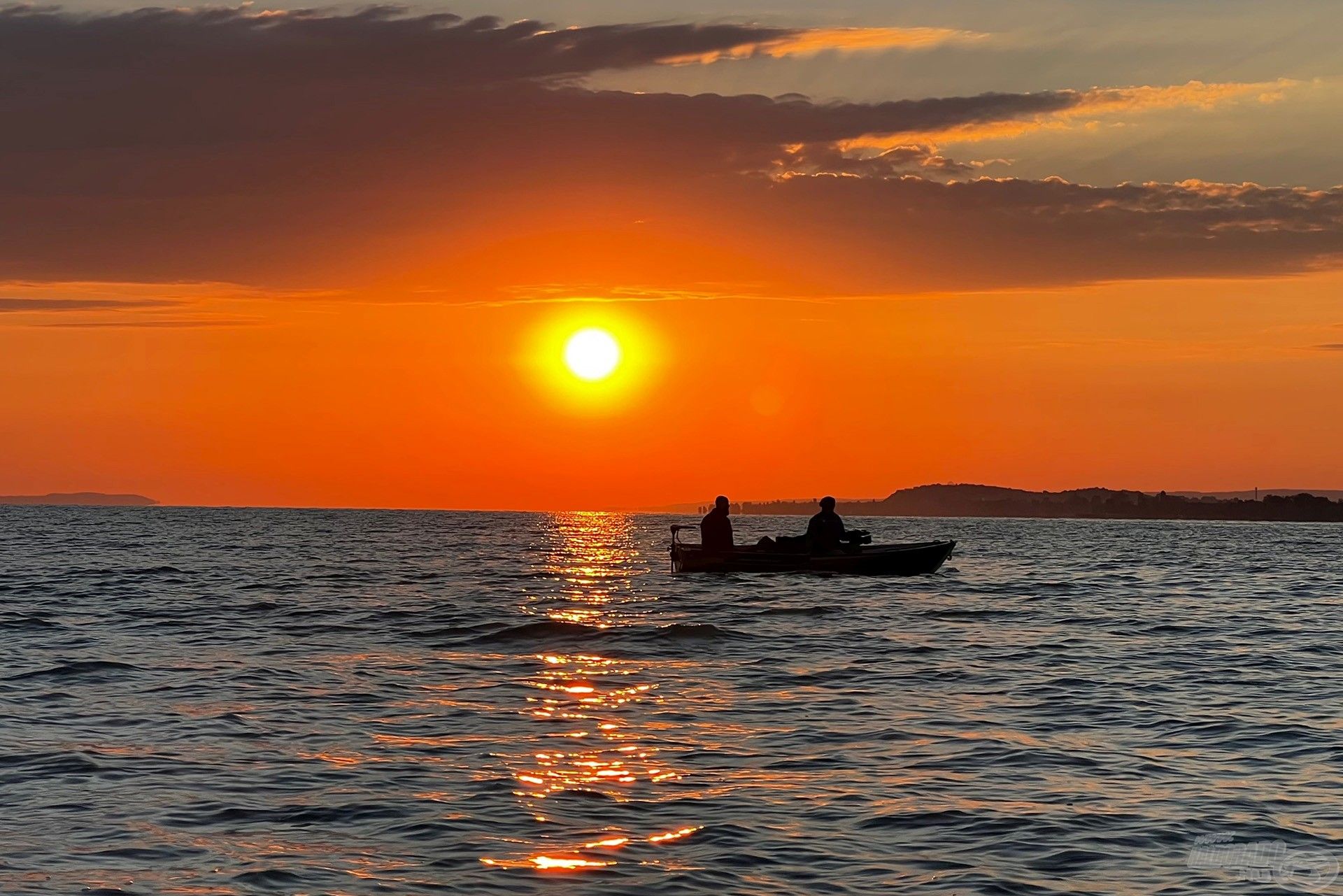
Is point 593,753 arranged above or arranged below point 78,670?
below

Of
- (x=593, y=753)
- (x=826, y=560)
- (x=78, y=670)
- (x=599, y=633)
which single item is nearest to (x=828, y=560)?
(x=826, y=560)

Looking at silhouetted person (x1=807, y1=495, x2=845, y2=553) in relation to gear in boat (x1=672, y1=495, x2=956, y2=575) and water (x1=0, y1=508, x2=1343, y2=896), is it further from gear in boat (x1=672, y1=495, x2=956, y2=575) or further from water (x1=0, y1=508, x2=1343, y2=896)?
water (x1=0, y1=508, x2=1343, y2=896)

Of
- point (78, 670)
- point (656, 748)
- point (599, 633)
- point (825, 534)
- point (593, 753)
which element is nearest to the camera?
point (593, 753)

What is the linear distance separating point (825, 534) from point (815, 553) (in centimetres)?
87

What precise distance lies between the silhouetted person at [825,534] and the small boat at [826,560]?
336 millimetres

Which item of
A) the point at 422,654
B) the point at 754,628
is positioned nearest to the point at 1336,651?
the point at 754,628

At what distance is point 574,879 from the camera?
36.2ft

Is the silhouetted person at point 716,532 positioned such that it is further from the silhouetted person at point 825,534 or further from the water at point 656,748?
the water at point 656,748

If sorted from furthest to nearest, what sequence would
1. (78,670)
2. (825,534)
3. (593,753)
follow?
1. (825,534)
2. (78,670)
3. (593,753)

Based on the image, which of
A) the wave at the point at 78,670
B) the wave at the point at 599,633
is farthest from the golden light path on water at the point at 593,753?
the wave at the point at 78,670

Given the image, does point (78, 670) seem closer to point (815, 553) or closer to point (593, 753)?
point (593, 753)

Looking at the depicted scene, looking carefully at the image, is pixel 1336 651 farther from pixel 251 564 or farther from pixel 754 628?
pixel 251 564

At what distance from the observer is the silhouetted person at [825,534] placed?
46.6 metres

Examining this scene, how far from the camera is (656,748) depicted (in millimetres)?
16438
